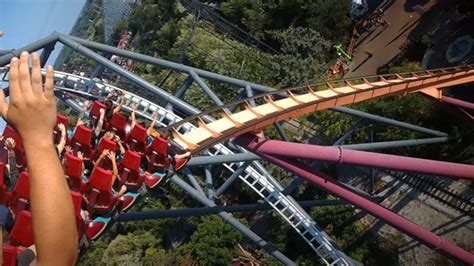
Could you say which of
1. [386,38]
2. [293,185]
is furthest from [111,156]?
[386,38]

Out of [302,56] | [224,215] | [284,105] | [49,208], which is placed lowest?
[224,215]

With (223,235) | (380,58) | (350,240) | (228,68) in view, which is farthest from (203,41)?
(350,240)

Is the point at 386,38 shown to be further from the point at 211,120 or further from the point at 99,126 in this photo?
the point at 99,126

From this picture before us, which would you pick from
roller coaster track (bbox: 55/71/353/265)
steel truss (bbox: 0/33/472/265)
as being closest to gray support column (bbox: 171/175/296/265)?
steel truss (bbox: 0/33/472/265)

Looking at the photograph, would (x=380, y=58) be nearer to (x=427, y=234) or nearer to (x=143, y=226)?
(x=427, y=234)

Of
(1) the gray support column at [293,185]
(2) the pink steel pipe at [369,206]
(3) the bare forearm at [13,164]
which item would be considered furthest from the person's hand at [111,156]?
(1) the gray support column at [293,185]

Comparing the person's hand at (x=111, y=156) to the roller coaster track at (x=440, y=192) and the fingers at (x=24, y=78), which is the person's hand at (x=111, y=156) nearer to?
the fingers at (x=24, y=78)
